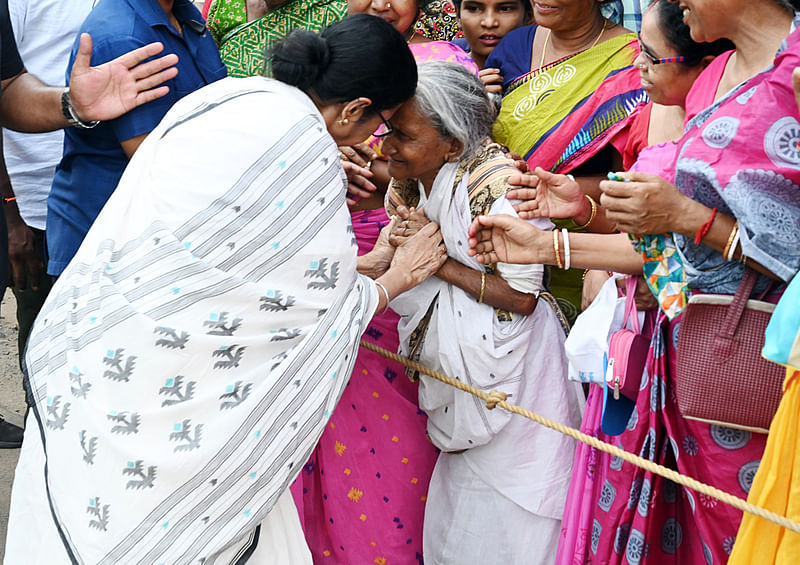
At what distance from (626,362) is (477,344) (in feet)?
1.91

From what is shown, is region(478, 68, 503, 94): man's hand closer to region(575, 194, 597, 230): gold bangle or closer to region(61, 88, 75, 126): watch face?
region(575, 194, 597, 230): gold bangle

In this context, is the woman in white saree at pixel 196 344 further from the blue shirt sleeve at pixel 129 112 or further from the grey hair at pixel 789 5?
the grey hair at pixel 789 5

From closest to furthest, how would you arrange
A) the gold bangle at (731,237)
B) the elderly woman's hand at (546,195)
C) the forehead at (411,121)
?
1. the gold bangle at (731,237)
2. the elderly woman's hand at (546,195)
3. the forehead at (411,121)

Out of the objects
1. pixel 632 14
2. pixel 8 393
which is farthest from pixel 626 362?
pixel 8 393

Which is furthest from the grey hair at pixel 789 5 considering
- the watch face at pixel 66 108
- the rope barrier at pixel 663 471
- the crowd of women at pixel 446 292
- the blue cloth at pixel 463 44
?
the watch face at pixel 66 108

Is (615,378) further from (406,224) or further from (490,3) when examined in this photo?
(490,3)

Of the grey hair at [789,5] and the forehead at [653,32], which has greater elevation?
the grey hair at [789,5]

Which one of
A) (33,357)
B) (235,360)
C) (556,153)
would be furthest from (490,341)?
(33,357)

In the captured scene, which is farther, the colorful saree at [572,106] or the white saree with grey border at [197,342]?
the colorful saree at [572,106]

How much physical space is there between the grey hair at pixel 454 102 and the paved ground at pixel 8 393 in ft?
8.15

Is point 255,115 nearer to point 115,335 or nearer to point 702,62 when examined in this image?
point 115,335

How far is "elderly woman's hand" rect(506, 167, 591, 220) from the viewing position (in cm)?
261

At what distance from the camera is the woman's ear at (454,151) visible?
284cm

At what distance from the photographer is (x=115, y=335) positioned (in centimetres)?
214
